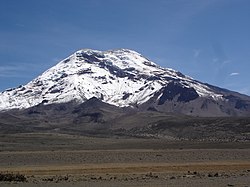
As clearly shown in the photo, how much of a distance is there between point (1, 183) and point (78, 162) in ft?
86.4

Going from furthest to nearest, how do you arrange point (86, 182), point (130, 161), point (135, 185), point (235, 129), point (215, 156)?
point (235, 129), point (215, 156), point (130, 161), point (86, 182), point (135, 185)

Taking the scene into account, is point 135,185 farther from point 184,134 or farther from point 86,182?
point 184,134

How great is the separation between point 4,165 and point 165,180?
27037 mm

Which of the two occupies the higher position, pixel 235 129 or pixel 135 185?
pixel 235 129

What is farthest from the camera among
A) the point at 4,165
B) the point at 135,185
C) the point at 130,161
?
the point at 130,161

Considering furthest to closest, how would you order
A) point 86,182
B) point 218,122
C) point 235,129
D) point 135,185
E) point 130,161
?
1. point 218,122
2. point 235,129
3. point 130,161
4. point 86,182
5. point 135,185

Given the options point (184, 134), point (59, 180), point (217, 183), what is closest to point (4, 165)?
point (59, 180)

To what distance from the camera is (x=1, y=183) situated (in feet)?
114

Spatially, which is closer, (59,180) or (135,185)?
(135,185)

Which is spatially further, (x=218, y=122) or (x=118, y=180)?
(x=218, y=122)

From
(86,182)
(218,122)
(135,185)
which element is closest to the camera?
(135,185)

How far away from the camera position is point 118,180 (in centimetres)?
3741

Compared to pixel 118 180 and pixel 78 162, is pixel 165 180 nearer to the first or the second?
pixel 118 180

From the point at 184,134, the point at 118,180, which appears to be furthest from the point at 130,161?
the point at 184,134
